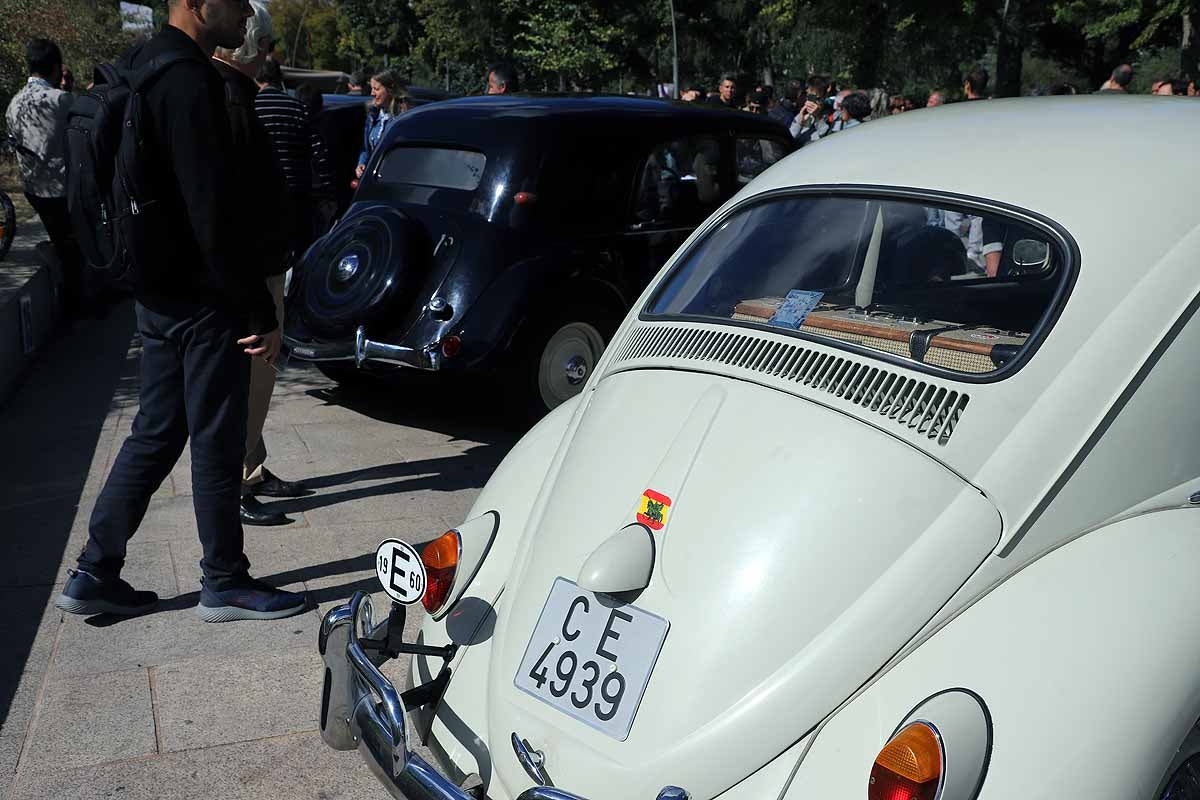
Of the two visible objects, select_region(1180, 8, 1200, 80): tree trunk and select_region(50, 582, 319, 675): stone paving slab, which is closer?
select_region(50, 582, 319, 675): stone paving slab

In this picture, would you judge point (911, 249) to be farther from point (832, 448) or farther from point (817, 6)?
point (817, 6)

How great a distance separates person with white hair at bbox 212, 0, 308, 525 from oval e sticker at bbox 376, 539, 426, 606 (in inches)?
57.9

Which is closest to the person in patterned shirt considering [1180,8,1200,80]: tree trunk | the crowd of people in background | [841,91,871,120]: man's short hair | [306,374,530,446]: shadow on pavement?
[306,374,530,446]: shadow on pavement

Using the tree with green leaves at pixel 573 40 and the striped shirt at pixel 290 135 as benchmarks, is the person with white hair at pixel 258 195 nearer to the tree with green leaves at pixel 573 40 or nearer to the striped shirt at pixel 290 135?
the striped shirt at pixel 290 135

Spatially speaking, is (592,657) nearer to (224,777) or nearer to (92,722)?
(224,777)

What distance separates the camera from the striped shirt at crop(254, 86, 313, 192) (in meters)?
5.71

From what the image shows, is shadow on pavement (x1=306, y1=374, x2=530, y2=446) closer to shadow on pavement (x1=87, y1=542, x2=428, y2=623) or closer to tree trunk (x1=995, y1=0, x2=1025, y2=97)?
shadow on pavement (x1=87, y1=542, x2=428, y2=623)

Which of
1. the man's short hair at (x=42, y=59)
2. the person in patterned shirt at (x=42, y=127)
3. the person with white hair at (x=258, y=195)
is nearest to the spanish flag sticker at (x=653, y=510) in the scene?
the person with white hair at (x=258, y=195)

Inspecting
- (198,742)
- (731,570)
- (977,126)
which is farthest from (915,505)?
(198,742)

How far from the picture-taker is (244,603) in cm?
414

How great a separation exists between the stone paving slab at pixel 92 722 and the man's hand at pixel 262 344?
112 centimetres

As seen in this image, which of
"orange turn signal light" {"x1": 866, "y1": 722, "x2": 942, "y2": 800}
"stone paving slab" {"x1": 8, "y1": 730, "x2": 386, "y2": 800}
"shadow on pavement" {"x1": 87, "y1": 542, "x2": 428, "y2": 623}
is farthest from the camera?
"shadow on pavement" {"x1": 87, "y1": 542, "x2": 428, "y2": 623}

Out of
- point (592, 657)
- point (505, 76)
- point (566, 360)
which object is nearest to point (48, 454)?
point (566, 360)

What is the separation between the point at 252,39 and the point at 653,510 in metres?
3.22
